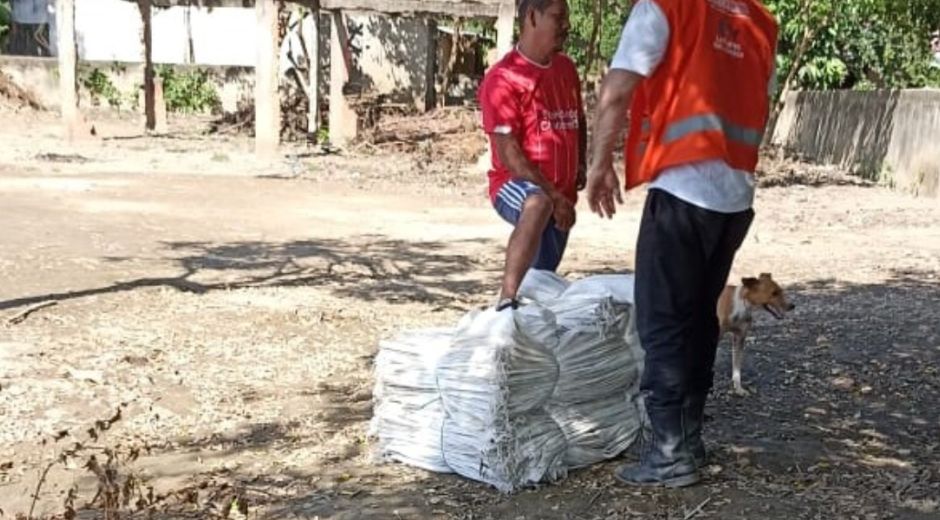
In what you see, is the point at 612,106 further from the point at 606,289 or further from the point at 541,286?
the point at 541,286

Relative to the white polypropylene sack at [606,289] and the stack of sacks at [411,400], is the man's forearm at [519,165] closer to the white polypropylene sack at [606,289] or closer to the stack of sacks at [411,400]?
the white polypropylene sack at [606,289]

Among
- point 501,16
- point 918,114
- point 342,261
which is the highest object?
point 501,16

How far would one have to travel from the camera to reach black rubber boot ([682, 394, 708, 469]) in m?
3.54

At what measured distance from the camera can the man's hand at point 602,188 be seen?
11.2 ft

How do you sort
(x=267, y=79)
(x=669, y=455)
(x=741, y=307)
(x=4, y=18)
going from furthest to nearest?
(x=4, y=18) < (x=267, y=79) < (x=741, y=307) < (x=669, y=455)

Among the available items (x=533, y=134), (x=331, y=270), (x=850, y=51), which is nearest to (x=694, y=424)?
(x=533, y=134)

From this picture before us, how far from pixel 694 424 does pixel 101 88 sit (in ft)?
70.7

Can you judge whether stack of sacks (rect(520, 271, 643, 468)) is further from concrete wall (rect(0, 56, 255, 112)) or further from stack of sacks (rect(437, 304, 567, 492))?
concrete wall (rect(0, 56, 255, 112))

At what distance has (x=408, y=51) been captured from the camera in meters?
24.9

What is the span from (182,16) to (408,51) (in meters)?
5.41

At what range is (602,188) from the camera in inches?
135

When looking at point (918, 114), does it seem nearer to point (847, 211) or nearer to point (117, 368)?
point (847, 211)

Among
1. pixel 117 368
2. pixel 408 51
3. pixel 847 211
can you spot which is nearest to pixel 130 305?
pixel 117 368

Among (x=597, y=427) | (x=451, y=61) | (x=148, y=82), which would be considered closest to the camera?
(x=597, y=427)
